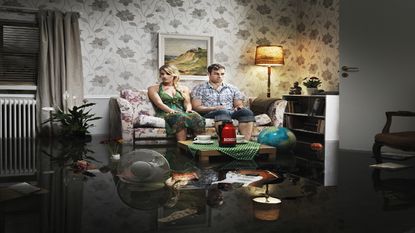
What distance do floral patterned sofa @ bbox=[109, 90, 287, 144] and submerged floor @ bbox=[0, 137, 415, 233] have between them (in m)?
1.30

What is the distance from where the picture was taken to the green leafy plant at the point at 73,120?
5164 millimetres

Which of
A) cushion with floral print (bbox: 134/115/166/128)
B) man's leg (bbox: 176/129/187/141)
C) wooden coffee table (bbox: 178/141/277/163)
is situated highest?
cushion with floral print (bbox: 134/115/166/128)

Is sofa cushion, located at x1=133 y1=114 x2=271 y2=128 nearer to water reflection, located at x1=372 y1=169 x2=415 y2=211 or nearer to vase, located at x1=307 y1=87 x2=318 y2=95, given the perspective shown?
vase, located at x1=307 y1=87 x2=318 y2=95

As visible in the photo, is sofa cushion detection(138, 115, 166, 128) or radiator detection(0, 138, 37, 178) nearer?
radiator detection(0, 138, 37, 178)

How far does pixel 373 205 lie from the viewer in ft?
7.20

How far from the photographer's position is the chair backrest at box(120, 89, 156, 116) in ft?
16.8

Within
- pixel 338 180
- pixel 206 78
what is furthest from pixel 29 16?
pixel 338 180

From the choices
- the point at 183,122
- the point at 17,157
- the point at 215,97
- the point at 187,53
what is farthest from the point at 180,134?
the point at 187,53

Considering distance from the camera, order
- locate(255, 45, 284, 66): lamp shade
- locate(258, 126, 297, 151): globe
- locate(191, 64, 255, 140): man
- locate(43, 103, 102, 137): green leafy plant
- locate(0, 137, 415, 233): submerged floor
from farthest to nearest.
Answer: locate(255, 45, 284, 66): lamp shade
locate(43, 103, 102, 137): green leafy plant
locate(191, 64, 255, 140): man
locate(258, 126, 297, 151): globe
locate(0, 137, 415, 233): submerged floor

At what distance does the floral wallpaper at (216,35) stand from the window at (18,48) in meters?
0.19

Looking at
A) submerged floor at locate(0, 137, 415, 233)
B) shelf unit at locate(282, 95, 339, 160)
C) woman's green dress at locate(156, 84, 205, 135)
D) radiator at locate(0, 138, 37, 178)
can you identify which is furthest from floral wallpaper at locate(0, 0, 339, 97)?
submerged floor at locate(0, 137, 415, 233)

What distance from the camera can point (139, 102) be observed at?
203 inches

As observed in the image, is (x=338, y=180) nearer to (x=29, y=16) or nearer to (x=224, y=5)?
(x=224, y=5)

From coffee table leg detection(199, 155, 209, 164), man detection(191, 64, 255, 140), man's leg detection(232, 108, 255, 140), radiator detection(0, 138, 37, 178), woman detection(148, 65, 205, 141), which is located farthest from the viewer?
man detection(191, 64, 255, 140)
